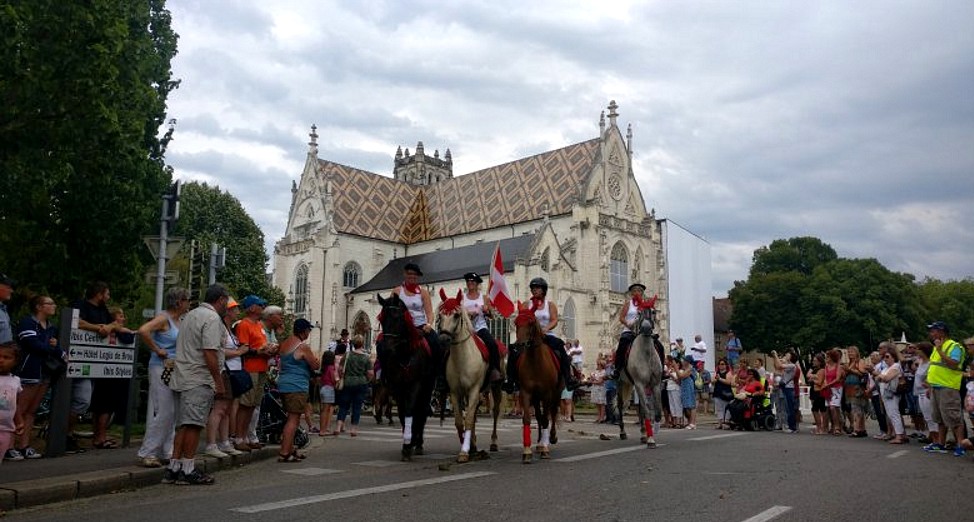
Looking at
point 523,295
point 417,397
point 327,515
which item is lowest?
point 327,515

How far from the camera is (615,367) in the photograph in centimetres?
1270

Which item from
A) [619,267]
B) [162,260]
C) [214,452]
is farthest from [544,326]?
[619,267]

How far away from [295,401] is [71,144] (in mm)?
6562

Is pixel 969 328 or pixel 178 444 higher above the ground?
pixel 969 328

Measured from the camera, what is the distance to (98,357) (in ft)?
33.8

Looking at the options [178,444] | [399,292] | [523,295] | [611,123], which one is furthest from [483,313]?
[611,123]

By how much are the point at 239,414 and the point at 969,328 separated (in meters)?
83.9

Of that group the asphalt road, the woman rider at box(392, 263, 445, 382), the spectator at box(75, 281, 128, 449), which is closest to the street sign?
the spectator at box(75, 281, 128, 449)

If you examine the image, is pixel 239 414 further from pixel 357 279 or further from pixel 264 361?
pixel 357 279

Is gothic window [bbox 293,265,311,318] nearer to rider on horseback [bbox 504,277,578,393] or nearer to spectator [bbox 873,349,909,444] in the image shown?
spectator [bbox 873,349,909,444]

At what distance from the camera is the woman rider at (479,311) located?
10.4 m

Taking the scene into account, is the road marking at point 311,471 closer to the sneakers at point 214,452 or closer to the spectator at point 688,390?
the sneakers at point 214,452

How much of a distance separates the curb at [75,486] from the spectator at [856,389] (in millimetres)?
12824

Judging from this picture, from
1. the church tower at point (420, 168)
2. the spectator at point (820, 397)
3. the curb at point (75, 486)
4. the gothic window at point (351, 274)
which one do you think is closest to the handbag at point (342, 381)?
the curb at point (75, 486)
